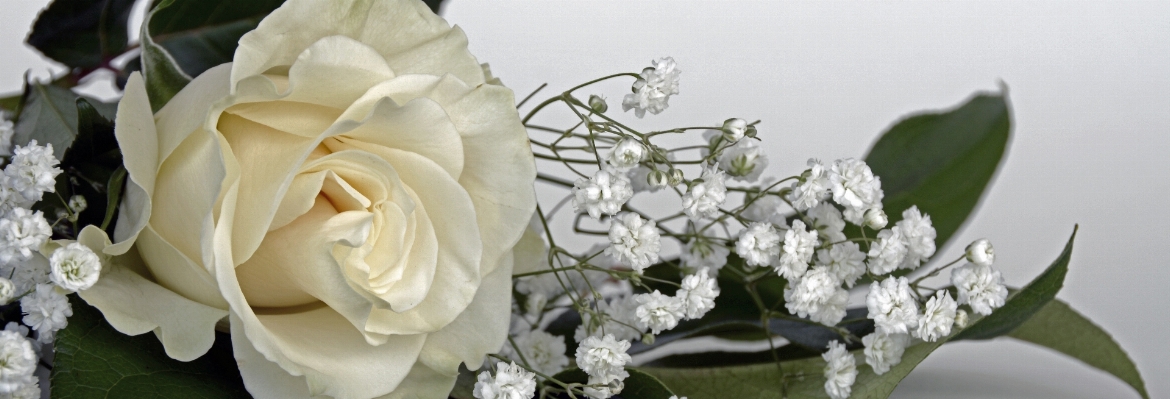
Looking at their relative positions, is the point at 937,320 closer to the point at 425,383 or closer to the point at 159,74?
the point at 425,383

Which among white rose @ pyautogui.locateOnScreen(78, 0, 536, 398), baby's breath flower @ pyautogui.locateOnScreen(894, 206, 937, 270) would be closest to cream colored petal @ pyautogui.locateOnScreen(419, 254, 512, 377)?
white rose @ pyautogui.locateOnScreen(78, 0, 536, 398)

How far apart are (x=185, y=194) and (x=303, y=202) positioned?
0.15 feet

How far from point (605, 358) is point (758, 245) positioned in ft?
0.32

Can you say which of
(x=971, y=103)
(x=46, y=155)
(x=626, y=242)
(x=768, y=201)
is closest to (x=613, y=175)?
(x=626, y=242)

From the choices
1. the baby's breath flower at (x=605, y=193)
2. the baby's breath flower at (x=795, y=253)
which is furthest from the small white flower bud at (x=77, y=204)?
the baby's breath flower at (x=795, y=253)

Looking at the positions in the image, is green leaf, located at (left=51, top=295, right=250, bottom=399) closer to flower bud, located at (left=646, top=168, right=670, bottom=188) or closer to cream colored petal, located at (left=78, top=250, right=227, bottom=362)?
cream colored petal, located at (left=78, top=250, right=227, bottom=362)

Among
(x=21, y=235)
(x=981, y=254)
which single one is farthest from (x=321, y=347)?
(x=981, y=254)

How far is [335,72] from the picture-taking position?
396 millimetres

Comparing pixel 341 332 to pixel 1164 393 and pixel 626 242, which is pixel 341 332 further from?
pixel 1164 393

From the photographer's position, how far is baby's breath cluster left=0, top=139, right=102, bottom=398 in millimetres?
386

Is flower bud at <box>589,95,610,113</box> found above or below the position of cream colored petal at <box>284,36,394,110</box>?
below

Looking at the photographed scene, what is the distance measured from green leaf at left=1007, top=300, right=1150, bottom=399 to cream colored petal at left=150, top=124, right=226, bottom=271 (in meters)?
0.51

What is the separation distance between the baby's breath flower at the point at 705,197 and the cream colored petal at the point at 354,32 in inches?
4.6

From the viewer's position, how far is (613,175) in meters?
0.47
